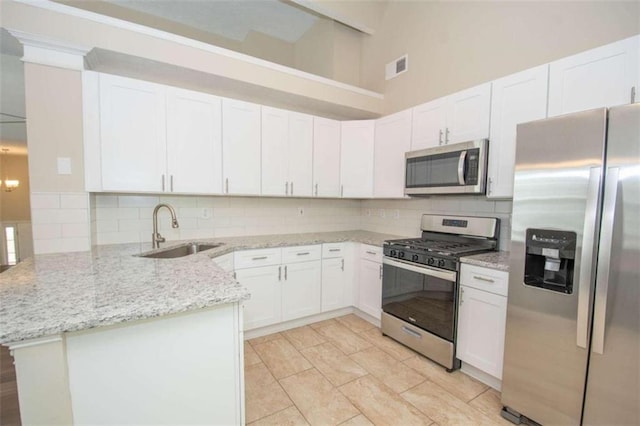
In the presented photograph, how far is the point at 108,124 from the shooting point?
88.8 inches

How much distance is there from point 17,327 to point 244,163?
2169 millimetres

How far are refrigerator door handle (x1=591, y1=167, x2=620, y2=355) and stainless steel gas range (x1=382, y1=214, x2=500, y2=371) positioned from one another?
2.69 feet

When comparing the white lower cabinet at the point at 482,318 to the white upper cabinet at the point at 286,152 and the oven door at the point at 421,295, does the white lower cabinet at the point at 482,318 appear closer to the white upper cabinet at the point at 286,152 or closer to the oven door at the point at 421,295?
the oven door at the point at 421,295

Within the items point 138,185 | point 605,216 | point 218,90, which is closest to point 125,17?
point 218,90

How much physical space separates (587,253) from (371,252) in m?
1.82

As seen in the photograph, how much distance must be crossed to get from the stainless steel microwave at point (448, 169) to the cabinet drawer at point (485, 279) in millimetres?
661

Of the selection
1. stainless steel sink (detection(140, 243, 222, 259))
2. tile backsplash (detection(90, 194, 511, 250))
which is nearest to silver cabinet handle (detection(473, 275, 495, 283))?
tile backsplash (detection(90, 194, 511, 250))

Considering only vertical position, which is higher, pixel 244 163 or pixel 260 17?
pixel 260 17

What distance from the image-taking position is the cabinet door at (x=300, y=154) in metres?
3.13

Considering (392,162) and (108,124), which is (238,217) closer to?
(108,124)

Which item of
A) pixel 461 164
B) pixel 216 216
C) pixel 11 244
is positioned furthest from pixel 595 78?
pixel 11 244

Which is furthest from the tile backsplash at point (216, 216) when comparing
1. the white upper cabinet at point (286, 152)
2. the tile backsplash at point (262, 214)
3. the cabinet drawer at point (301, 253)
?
the cabinet drawer at point (301, 253)

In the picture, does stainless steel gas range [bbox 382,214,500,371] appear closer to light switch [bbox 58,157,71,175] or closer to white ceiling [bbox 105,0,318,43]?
light switch [bbox 58,157,71,175]

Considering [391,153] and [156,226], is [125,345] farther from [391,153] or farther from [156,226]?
[391,153]
